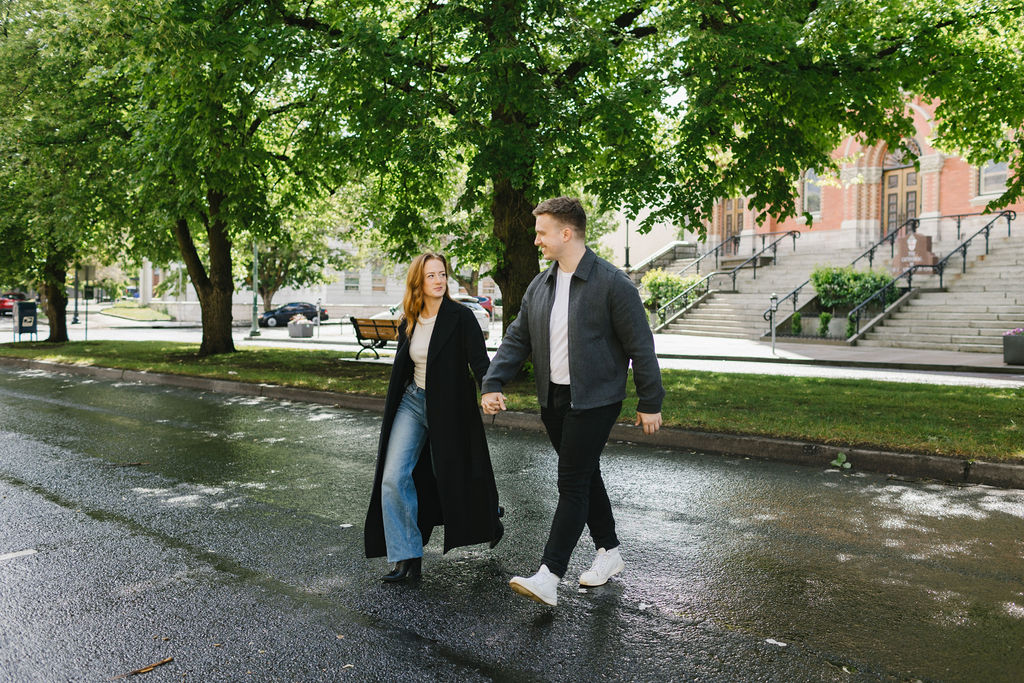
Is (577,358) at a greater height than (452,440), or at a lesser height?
greater

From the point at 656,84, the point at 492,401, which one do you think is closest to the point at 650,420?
the point at 492,401

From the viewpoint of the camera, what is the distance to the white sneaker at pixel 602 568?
415 cm

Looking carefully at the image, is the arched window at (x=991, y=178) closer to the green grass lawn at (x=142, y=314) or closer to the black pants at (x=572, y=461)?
the black pants at (x=572, y=461)

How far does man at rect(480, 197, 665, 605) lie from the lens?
3.82 metres

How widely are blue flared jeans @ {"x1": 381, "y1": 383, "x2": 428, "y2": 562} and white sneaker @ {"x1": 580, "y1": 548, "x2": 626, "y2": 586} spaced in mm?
895

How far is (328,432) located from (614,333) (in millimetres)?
5967

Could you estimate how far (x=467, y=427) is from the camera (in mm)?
4383

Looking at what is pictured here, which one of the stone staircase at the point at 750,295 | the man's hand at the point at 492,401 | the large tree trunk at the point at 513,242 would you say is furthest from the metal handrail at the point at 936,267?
the man's hand at the point at 492,401

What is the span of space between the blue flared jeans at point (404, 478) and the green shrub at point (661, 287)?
27914 mm

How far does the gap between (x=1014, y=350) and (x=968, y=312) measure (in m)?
6.13

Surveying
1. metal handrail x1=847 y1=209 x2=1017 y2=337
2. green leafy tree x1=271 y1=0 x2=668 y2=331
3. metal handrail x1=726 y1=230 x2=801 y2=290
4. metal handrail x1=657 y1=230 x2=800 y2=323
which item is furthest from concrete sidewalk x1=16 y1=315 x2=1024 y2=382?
metal handrail x1=726 y1=230 x2=801 y2=290

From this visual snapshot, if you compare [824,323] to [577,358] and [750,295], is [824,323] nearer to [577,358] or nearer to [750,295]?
[750,295]

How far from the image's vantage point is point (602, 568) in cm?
418

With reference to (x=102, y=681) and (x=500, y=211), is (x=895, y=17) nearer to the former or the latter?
(x=500, y=211)
